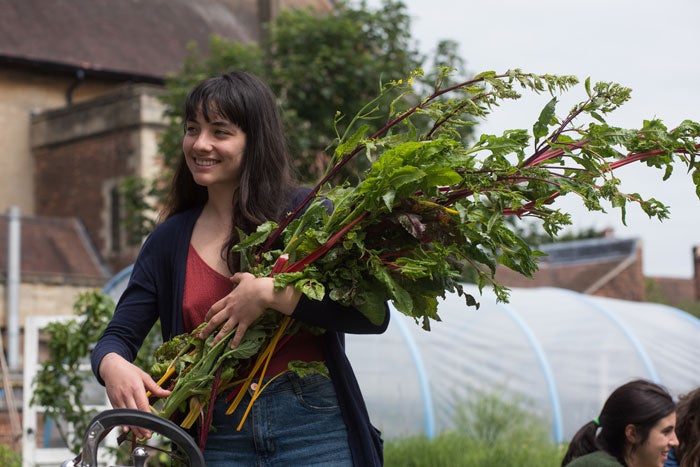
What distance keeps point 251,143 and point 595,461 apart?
8.74 feet

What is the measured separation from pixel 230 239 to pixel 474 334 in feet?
34.9

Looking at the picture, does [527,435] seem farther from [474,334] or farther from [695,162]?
[695,162]

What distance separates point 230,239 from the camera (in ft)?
10.3

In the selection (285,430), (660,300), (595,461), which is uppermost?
(660,300)

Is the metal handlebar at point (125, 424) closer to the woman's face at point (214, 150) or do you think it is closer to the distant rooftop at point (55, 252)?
the woman's face at point (214, 150)

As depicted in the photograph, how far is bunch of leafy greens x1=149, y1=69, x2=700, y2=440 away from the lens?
2910 mm

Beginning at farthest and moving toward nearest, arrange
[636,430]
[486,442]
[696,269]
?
[696,269] → [486,442] → [636,430]

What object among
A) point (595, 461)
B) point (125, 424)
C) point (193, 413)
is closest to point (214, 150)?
point (193, 413)

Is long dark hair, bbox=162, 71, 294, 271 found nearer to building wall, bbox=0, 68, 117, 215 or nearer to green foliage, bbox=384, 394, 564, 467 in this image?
green foliage, bbox=384, 394, 564, 467

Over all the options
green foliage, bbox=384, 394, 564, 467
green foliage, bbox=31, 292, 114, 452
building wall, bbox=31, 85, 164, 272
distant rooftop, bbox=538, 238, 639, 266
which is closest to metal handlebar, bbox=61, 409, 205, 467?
green foliage, bbox=31, 292, 114, 452

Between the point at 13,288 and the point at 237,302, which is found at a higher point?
the point at 13,288

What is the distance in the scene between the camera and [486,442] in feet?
36.3

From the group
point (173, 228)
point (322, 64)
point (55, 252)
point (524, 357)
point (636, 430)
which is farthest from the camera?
point (55, 252)

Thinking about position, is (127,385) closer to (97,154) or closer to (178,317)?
(178,317)
